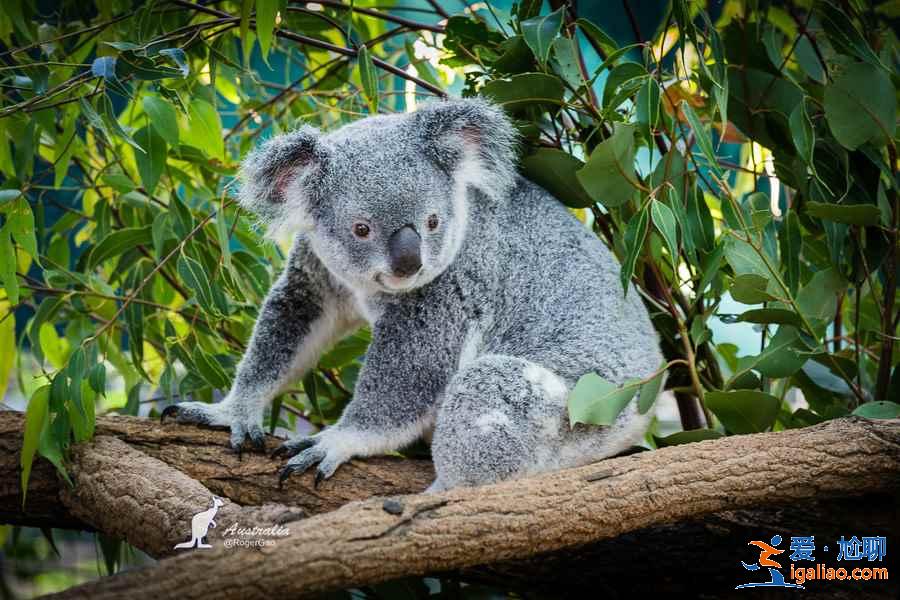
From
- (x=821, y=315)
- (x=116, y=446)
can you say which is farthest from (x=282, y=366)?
(x=821, y=315)

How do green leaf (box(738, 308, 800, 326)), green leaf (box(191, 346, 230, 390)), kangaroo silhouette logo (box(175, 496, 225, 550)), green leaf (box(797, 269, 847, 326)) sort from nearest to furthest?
kangaroo silhouette logo (box(175, 496, 225, 550)), green leaf (box(738, 308, 800, 326)), green leaf (box(797, 269, 847, 326)), green leaf (box(191, 346, 230, 390))

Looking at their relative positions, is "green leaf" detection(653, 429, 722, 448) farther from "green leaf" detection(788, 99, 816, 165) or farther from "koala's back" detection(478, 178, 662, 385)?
"green leaf" detection(788, 99, 816, 165)

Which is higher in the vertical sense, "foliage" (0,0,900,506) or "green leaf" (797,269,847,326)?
"foliage" (0,0,900,506)

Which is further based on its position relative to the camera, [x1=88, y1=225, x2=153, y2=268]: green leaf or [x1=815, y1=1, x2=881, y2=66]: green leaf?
[x1=88, y1=225, x2=153, y2=268]: green leaf

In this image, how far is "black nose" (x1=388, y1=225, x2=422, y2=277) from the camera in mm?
2232

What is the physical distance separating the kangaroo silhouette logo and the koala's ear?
1139 mm

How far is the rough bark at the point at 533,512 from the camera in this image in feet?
4.81

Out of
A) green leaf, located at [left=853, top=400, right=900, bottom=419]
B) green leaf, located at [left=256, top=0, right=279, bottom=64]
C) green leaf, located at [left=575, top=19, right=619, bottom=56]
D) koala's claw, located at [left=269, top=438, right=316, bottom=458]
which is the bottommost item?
green leaf, located at [left=853, top=400, right=900, bottom=419]

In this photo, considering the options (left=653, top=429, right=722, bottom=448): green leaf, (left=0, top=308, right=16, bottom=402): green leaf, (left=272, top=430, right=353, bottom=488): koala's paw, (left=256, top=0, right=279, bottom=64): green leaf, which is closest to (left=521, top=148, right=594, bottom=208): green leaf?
(left=653, top=429, right=722, bottom=448): green leaf

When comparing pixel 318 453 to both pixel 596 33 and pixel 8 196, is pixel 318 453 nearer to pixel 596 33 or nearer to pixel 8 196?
pixel 8 196

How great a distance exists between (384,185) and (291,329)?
628mm

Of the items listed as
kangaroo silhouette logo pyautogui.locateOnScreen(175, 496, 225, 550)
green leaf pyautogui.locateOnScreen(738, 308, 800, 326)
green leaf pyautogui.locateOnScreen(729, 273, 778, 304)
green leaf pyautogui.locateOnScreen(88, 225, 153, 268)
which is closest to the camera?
kangaroo silhouette logo pyautogui.locateOnScreen(175, 496, 225, 550)

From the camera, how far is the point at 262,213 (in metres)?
2.48

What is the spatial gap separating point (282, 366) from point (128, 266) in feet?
2.47
